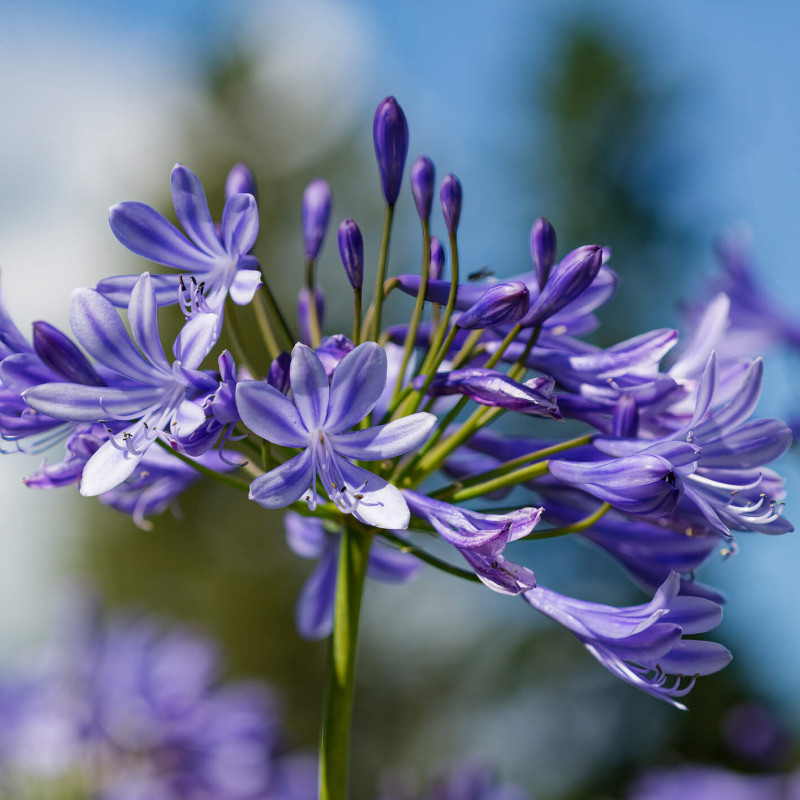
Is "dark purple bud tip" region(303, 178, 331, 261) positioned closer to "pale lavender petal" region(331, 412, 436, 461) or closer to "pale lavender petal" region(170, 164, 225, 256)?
"pale lavender petal" region(170, 164, 225, 256)

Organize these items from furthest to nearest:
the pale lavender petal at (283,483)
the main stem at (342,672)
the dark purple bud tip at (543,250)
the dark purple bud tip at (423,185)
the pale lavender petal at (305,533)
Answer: the pale lavender petal at (305,533) → the dark purple bud tip at (423,185) → the dark purple bud tip at (543,250) → the main stem at (342,672) → the pale lavender petal at (283,483)

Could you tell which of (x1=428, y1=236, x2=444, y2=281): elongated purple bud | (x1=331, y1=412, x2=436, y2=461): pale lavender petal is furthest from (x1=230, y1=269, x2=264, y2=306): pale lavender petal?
(x1=428, y1=236, x2=444, y2=281): elongated purple bud

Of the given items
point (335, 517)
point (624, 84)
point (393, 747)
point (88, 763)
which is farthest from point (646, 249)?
point (335, 517)

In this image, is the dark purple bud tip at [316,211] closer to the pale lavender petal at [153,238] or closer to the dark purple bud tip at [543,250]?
the pale lavender petal at [153,238]

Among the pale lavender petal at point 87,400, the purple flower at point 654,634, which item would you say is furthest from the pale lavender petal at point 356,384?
the purple flower at point 654,634

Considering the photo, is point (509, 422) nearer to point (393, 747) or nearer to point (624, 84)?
point (393, 747)
